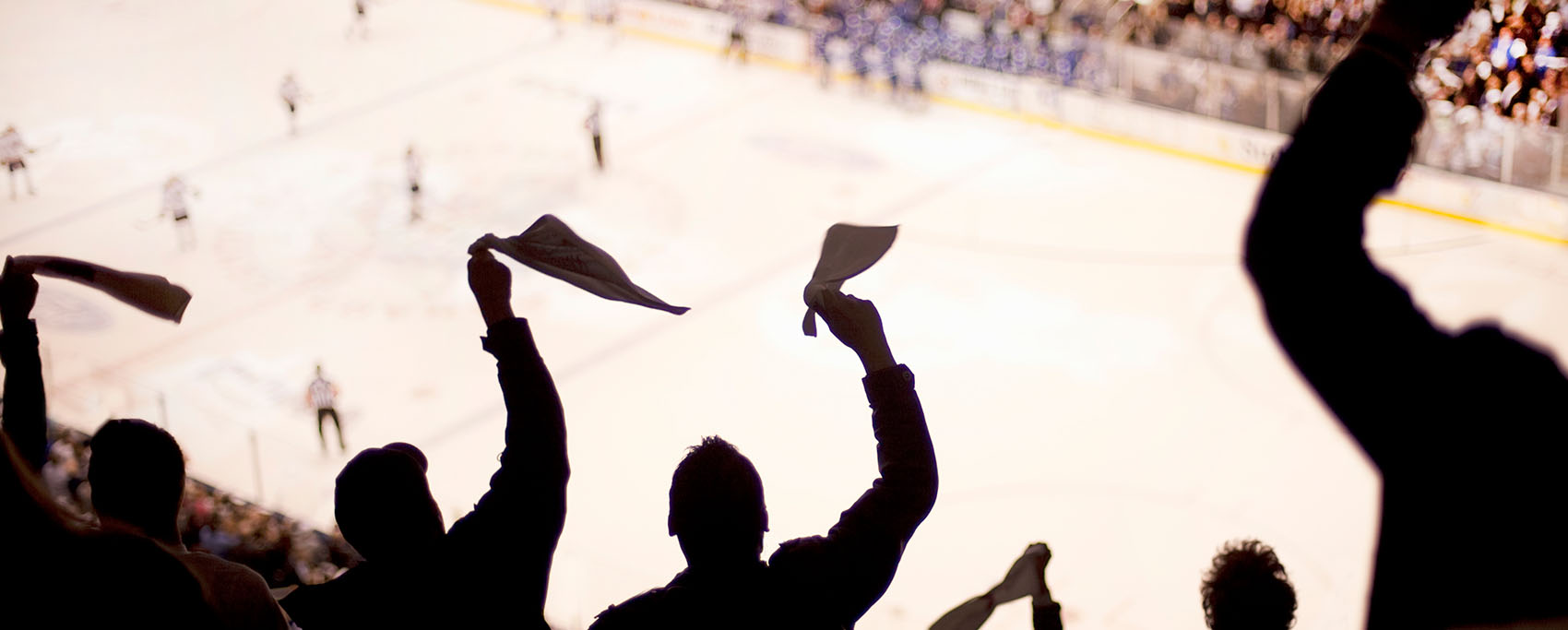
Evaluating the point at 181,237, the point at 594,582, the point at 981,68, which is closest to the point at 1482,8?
the point at 981,68

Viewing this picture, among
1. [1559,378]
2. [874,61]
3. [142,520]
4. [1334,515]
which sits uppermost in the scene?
[1559,378]

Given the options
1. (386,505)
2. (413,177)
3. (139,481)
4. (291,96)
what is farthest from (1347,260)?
(291,96)

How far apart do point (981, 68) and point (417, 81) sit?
8538mm

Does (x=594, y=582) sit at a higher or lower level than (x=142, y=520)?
lower

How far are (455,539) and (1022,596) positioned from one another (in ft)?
3.81

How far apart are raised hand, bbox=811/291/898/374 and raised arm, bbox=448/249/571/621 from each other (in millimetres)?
556

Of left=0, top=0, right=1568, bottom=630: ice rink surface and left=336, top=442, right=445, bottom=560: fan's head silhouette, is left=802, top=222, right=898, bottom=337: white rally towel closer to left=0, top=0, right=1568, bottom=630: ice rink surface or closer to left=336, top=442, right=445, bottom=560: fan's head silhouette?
left=336, top=442, right=445, bottom=560: fan's head silhouette

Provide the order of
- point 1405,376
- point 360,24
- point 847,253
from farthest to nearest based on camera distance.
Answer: point 360,24, point 847,253, point 1405,376

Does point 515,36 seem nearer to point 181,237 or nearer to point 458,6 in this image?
point 458,6

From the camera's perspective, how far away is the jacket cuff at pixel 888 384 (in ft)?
9.48

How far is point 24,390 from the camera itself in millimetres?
3652

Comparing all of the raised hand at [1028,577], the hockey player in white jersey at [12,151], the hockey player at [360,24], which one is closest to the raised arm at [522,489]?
the raised hand at [1028,577]

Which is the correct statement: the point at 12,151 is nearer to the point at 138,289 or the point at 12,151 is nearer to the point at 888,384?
the point at 138,289

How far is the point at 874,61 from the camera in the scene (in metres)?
22.6
